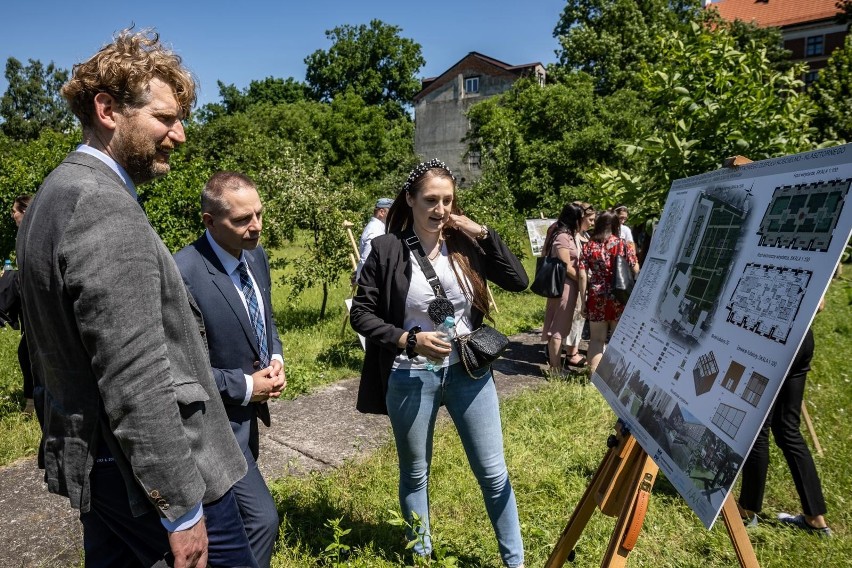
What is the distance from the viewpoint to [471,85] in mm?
40750

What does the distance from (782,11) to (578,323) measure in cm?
4978

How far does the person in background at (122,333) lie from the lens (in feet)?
4.80

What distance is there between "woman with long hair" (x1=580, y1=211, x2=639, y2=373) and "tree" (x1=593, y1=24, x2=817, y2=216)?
1.74 m

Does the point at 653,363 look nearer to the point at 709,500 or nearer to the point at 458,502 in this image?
the point at 709,500

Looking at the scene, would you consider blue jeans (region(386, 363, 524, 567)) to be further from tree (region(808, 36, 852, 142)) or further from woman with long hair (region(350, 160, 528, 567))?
tree (region(808, 36, 852, 142))

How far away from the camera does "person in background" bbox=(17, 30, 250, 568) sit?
4.80 feet

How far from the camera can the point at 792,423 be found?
3539 mm

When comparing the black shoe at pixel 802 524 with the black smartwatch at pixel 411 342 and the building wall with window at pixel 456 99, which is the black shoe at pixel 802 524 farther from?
the building wall with window at pixel 456 99

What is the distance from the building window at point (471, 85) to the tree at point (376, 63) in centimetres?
1248

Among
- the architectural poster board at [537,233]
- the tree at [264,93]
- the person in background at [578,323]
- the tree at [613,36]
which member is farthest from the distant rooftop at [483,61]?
the person in background at [578,323]

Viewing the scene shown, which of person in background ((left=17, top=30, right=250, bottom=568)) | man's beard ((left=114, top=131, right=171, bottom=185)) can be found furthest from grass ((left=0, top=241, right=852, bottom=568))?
man's beard ((left=114, top=131, right=171, bottom=185))

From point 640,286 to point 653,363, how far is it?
2.00 ft

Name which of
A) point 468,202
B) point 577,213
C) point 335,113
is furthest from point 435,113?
point 577,213

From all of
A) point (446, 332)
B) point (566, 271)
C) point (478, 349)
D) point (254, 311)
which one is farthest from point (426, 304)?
point (566, 271)
